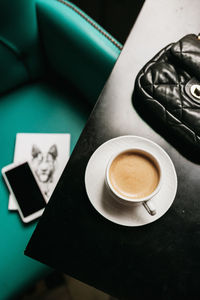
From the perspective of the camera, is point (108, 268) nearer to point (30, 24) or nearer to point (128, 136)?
point (128, 136)

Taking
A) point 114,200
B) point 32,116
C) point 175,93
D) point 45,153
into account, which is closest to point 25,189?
point 45,153

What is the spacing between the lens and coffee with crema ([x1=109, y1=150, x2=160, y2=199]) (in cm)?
63

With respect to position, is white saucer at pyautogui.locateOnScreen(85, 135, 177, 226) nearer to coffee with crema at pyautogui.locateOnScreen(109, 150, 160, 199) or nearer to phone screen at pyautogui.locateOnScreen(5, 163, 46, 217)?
coffee with crema at pyautogui.locateOnScreen(109, 150, 160, 199)

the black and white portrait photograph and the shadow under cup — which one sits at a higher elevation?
the shadow under cup

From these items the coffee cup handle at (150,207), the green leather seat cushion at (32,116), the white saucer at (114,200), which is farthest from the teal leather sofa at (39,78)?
the coffee cup handle at (150,207)

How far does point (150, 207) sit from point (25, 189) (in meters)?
0.45

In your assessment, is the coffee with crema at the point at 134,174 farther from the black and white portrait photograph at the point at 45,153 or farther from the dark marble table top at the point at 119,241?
the black and white portrait photograph at the point at 45,153

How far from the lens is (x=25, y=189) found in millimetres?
896

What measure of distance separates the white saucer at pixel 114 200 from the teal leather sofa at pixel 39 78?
0.82 feet

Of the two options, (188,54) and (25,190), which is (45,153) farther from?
(188,54)

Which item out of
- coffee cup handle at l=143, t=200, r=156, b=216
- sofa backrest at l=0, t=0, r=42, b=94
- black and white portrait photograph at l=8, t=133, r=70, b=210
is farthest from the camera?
black and white portrait photograph at l=8, t=133, r=70, b=210

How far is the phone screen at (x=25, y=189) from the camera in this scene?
88 cm

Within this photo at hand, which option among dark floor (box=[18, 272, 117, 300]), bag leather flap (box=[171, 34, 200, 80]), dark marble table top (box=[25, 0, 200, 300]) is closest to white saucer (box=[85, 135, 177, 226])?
dark marble table top (box=[25, 0, 200, 300])

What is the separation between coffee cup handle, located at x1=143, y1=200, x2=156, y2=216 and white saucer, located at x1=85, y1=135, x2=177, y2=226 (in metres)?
0.04
